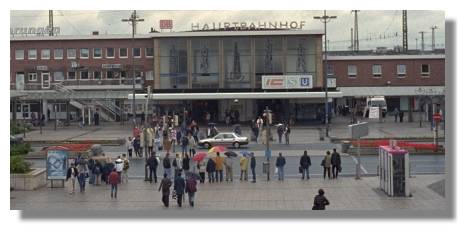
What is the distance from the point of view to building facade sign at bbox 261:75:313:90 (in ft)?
211

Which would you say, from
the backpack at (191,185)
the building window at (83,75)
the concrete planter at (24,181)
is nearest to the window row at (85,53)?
the building window at (83,75)

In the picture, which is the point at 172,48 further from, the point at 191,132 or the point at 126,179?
the point at 126,179

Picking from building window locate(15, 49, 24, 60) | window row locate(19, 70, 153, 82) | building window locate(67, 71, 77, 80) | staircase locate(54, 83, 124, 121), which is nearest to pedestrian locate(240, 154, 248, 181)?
staircase locate(54, 83, 124, 121)

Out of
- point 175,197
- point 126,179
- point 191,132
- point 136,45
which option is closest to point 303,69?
point 136,45

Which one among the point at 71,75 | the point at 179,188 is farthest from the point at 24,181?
the point at 71,75

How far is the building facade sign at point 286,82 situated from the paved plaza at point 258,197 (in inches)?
1318

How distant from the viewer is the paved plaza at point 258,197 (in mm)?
24703

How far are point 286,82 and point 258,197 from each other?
38163 millimetres

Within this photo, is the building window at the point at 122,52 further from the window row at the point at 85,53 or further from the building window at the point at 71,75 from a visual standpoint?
the building window at the point at 71,75

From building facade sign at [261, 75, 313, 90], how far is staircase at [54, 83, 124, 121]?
1354 centimetres

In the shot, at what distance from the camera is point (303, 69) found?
6788 centimetres

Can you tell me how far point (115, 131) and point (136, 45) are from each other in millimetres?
14404

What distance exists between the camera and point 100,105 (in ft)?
225

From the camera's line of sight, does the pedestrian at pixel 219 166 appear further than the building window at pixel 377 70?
No
